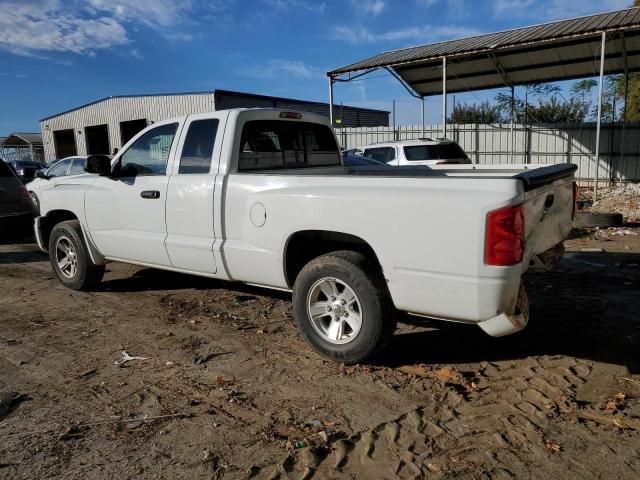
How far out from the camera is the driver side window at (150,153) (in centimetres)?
529

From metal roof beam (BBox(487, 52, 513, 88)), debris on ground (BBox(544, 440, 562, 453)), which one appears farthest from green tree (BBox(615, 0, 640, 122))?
debris on ground (BBox(544, 440, 562, 453))

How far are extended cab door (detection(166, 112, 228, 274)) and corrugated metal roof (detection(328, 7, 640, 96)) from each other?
468 inches

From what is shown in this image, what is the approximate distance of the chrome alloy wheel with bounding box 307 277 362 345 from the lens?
13.2ft

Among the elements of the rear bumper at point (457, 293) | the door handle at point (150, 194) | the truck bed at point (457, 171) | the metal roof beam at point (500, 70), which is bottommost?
the rear bumper at point (457, 293)

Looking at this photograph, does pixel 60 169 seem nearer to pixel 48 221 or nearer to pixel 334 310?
pixel 48 221

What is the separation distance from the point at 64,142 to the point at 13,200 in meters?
34.4

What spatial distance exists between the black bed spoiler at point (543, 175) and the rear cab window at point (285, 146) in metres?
2.34

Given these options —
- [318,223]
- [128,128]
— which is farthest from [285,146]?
[128,128]

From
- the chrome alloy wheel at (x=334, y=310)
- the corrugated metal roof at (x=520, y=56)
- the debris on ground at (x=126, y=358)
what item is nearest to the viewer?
the chrome alloy wheel at (x=334, y=310)

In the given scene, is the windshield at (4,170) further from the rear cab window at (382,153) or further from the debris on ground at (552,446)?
the debris on ground at (552,446)

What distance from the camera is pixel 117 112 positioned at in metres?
33.1

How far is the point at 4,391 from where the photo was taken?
380cm

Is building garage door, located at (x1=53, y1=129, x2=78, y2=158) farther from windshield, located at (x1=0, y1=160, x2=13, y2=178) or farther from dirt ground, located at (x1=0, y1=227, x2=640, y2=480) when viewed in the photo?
dirt ground, located at (x1=0, y1=227, x2=640, y2=480)

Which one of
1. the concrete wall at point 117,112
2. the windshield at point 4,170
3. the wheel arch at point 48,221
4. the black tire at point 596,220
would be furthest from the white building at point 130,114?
the wheel arch at point 48,221
